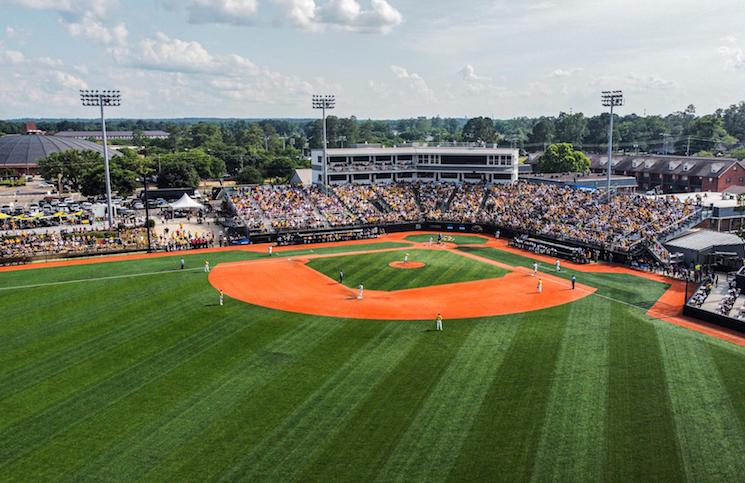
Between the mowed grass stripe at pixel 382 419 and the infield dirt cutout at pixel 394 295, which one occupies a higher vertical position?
the infield dirt cutout at pixel 394 295

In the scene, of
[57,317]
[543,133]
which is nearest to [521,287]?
[57,317]

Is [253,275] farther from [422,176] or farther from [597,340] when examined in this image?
[422,176]

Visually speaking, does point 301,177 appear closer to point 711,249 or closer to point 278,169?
point 278,169

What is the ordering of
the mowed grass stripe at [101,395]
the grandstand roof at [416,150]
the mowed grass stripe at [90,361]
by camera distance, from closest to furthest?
the mowed grass stripe at [101,395] < the mowed grass stripe at [90,361] < the grandstand roof at [416,150]

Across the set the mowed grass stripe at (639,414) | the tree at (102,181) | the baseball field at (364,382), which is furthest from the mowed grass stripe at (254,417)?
the tree at (102,181)

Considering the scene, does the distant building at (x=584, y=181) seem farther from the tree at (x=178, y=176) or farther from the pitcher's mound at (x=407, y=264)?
the tree at (x=178, y=176)

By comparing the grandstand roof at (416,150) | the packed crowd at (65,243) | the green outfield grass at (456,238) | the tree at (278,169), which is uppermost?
the grandstand roof at (416,150)

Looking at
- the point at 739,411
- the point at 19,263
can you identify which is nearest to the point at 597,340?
the point at 739,411
